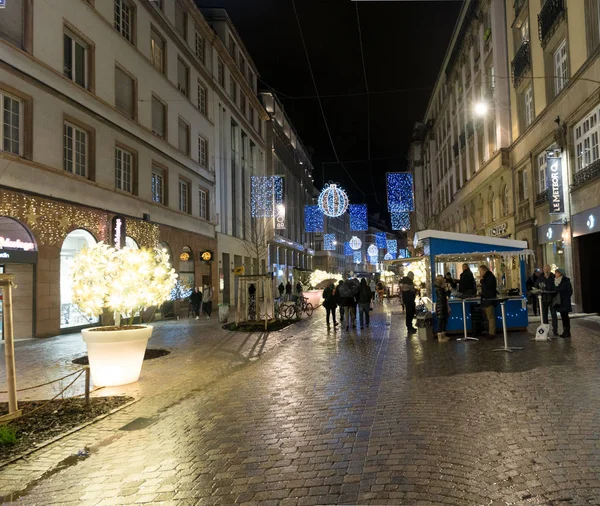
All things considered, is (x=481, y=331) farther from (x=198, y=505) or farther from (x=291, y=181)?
(x=291, y=181)

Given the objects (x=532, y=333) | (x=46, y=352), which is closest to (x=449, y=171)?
(x=532, y=333)

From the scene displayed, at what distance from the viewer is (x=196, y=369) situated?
10.0m

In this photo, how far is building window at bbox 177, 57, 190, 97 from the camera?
2700cm

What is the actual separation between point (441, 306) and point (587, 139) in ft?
28.6

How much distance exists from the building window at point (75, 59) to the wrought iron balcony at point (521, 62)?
60.3 feet

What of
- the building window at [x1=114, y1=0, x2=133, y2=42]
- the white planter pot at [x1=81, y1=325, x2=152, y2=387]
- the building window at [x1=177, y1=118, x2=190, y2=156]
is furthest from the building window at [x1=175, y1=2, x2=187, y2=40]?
the white planter pot at [x1=81, y1=325, x2=152, y2=387]

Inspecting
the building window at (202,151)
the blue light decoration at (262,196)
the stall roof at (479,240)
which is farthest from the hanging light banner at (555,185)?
the blue light decoration at (262,196)

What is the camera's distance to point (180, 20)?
2720 cm

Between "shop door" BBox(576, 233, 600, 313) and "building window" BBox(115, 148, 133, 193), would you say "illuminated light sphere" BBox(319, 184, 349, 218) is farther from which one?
"shop door" BBox(576, 233, 600, 313)

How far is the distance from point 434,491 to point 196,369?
687 cm

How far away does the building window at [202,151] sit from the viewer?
29892 millimetres

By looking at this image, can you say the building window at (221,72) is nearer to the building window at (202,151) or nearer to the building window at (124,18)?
the building window at (202,151)

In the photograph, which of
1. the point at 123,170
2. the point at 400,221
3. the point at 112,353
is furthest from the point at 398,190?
the point at 112,353

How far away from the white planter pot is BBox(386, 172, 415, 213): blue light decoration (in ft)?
79.4
